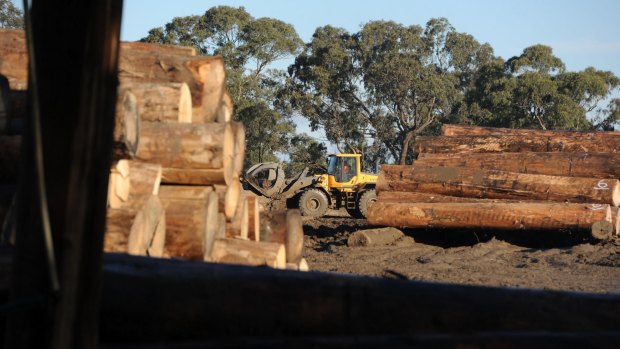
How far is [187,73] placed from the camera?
21.6ft

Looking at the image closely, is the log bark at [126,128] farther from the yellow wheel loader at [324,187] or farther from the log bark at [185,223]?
the yellow wheel loader at [324,187]

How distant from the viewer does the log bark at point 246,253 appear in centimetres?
648

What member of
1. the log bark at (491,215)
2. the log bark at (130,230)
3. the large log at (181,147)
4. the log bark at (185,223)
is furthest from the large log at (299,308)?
the log bark at (491,215)

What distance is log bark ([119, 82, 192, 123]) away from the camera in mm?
6117

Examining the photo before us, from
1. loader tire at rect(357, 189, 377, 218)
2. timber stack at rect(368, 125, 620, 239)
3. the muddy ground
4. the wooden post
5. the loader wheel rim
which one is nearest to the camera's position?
the wooden post

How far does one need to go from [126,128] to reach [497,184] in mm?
11466

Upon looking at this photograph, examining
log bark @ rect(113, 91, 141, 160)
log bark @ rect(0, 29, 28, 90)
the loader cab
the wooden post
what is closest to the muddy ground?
log bark @ rect(0, 29, 28, 90)

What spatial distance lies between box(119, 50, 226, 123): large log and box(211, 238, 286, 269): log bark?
1053 mm

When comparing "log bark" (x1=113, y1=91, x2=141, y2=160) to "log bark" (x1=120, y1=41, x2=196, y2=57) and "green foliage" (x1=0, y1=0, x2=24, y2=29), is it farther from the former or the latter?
"green foliage" (x1=0, y1=0, x2=24, y2=29)

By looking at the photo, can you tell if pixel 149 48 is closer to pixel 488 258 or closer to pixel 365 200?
pixel 488 258

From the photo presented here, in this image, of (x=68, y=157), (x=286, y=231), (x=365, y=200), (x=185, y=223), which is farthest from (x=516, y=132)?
(x=68, y=157)

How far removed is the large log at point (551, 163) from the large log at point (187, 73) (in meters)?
10.2

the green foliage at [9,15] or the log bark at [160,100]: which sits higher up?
the green foliage at [9,15]

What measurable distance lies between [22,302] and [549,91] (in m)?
42.6
